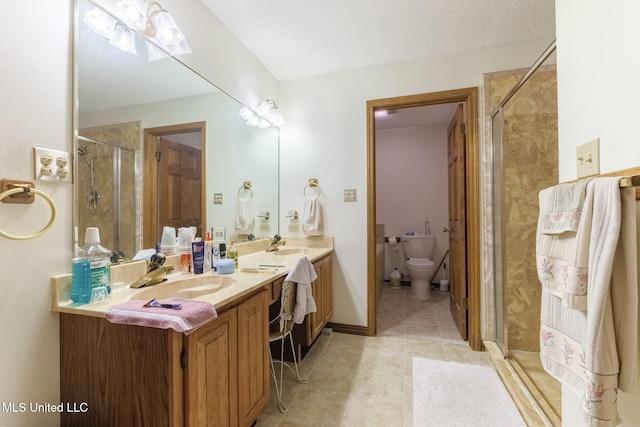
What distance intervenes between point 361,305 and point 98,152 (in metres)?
2.16

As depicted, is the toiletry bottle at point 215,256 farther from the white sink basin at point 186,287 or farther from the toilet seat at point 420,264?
the toilet seat at point 420,264

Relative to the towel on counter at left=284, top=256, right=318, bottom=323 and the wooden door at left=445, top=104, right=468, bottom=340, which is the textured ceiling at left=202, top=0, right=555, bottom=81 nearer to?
the wooden door at left=445, top=104, right=468, bottom=340

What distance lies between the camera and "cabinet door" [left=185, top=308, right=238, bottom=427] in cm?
88

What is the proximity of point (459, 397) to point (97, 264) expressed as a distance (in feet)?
6.50

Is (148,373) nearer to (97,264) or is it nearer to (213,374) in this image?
(213,374)

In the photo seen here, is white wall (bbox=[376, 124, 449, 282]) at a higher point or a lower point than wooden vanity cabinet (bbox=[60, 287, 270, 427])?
higher

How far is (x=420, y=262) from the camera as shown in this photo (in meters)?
3.49

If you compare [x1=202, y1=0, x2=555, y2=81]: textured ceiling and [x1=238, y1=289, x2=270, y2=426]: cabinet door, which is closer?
[x1=238, y1=289, x2=270, y2=426]: cabinet door

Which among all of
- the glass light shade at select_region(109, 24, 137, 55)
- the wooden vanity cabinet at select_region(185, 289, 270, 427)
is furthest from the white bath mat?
the glass light shade at select_region(109, 24, 137, 55)

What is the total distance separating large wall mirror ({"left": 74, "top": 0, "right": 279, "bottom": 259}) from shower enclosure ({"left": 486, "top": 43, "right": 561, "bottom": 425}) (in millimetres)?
2028

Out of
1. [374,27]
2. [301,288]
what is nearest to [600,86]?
[301,288]

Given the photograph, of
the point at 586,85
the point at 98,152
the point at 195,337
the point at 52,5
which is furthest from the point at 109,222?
the point at 586,85

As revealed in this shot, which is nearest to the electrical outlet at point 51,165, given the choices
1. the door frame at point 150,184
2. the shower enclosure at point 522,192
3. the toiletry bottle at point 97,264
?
the toiletry bottle at point 97,264

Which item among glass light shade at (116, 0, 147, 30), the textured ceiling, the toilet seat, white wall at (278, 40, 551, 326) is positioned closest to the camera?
glass light shade at (116, 0, 147, 30)
